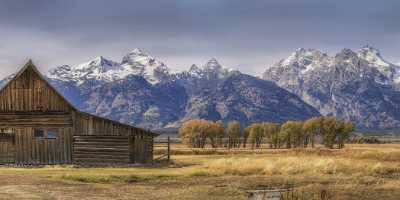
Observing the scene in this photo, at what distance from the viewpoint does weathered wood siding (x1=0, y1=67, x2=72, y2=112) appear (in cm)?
5916

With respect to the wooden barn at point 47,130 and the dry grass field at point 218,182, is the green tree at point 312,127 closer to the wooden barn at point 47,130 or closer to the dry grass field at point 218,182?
the dry grass field at point 218,182

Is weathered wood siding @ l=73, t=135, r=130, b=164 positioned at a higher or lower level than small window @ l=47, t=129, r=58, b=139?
lower

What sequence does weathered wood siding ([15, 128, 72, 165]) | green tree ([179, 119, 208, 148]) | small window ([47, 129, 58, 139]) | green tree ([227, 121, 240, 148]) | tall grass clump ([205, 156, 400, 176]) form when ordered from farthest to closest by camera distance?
green tree ([227, 121, 240, 148]) → green tree ([179, 119, 208, 148]) → small window ([47, 129, 58, 139]) → weathered wood siding ([15, 128, 72, 165]) → tall grass clump ([205, 156, 400, 176])

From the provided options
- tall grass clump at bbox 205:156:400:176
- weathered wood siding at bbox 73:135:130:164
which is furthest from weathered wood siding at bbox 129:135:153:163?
tall grass clump at bbox 205:156:400:176

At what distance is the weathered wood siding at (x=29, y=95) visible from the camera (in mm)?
59156

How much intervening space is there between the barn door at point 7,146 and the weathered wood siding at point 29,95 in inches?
94.7

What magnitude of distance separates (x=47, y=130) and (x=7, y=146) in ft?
13.1

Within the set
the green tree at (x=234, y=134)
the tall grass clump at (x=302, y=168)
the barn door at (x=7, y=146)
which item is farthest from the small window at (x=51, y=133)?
the green tree at (x=234, y=134)

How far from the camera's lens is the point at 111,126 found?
195 feet

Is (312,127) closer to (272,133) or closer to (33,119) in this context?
(272,133)

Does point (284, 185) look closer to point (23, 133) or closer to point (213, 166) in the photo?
point (213, 166)

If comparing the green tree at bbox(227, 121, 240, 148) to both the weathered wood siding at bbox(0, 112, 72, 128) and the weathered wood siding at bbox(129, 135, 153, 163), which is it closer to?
the weathered wood siding at bbox(129, 135, 153, 163)

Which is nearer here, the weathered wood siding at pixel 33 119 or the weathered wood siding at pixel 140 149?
the weathered wood siding at pixel 33 119

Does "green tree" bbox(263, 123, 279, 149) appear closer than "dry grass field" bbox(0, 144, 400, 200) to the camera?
No
